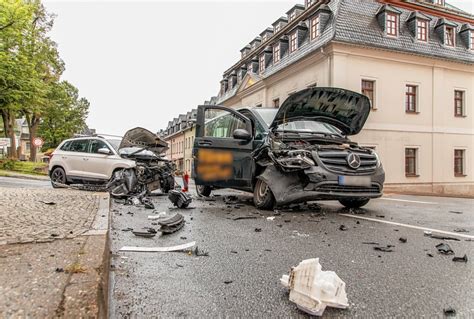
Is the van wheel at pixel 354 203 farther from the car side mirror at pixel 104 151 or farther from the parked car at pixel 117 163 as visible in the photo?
the car side mirror at pixel 104 151

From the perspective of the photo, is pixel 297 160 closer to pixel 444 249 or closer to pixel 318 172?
pixel 318 172

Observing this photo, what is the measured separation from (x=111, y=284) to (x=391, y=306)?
6.30ft

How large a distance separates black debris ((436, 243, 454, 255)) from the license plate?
2.09 metres

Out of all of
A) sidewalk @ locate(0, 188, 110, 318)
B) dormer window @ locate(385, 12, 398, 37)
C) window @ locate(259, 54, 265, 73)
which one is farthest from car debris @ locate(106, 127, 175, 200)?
window @ locate(259, 54, 265, 73)

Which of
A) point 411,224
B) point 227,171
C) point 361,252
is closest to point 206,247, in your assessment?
point 361,252

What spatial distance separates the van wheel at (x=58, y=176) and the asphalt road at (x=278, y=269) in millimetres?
6921

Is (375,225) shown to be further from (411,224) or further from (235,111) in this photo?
(235,111)

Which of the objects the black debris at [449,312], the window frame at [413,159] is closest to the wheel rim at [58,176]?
the black debris at [449,312]

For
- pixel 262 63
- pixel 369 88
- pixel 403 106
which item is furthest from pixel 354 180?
pixel 262 63

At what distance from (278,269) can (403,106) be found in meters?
21.0

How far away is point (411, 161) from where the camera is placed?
2167 centimetres

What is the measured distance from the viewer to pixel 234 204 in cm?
774

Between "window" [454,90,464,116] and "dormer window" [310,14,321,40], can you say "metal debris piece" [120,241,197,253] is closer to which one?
"dormer window" [310,14,321,40]

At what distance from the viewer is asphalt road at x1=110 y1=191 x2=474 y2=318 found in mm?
2248
